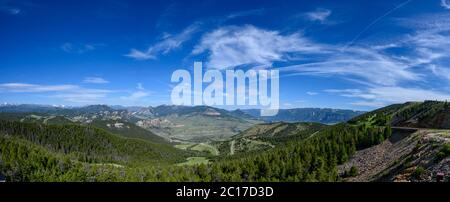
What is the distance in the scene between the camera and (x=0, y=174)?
179 ft

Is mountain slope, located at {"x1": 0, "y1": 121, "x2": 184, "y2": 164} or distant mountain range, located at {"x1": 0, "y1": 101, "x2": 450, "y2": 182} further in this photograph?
mountain slope, located at {"x1": 0, "y1": 121, "x2": 184, "y2": 164}

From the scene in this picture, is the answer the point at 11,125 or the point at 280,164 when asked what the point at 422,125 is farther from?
the point at 11,125

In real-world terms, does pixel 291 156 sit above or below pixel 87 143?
above

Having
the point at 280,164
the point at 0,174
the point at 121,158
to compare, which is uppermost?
the point at 280,164

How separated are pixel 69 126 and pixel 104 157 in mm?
38733

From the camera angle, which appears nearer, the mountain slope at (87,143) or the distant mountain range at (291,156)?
the distant mountain range at (291,156)

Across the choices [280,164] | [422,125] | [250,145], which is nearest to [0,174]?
[280,164]

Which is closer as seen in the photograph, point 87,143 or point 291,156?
point 291,156

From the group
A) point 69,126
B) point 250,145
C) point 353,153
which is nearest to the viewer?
point 353,153

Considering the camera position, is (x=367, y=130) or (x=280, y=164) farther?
(x=367, y=130)

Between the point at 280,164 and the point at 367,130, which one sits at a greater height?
the point at 367,130
